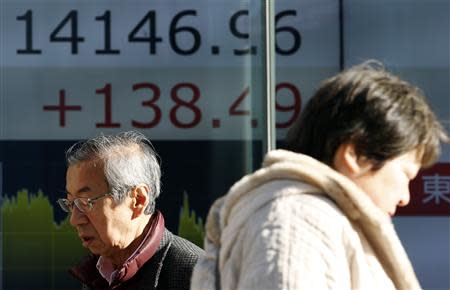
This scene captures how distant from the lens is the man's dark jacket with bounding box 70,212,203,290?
3105mm

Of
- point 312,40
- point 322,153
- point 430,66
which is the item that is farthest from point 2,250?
point 322,153

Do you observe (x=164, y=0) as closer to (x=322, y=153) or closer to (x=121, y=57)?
(x=121, y=57)

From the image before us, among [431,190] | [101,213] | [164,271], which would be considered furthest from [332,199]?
[431,190]

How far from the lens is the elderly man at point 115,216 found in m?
3.15

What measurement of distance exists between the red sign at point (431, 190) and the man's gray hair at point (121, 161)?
3.05 m

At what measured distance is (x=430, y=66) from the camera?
6148 millimetres

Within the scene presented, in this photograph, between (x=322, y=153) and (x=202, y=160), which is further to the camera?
(x=202, y=160)

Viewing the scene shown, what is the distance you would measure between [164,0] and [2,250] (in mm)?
1680

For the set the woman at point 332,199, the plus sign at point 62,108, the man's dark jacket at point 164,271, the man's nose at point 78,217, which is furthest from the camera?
the plus sign at point 62,108

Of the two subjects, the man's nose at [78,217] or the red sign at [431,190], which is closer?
the man's nose at [78,217]

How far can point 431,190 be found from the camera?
239 inches

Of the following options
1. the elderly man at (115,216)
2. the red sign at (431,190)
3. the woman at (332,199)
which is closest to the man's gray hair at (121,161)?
the elderly man at (115,216)

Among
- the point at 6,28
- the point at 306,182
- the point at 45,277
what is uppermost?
the point at 6,28

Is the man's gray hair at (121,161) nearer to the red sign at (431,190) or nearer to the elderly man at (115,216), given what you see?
the elderly man at (115,216)
